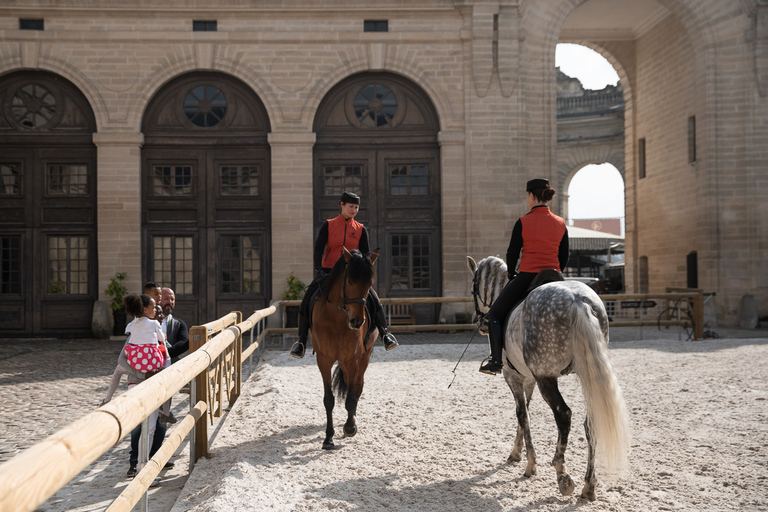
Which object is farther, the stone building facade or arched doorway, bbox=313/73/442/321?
arched doorway, bbox=313/73/442/321

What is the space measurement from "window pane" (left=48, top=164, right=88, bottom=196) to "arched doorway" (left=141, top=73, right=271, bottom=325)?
158 cm

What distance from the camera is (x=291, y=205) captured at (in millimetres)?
18188

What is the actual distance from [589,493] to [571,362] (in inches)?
35.6

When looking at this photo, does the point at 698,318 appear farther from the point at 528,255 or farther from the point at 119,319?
the point at 119,319

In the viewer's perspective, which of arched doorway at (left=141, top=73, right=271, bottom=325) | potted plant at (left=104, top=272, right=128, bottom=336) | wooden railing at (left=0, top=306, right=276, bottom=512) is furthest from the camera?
arched doorway at (left=141, top=73, right=271, bottom=325)

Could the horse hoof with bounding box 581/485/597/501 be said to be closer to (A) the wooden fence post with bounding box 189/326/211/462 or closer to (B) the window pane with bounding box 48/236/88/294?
(A) the wooden fence post with bounding box 189/326/211/462

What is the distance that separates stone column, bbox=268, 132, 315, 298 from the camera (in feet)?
59.2

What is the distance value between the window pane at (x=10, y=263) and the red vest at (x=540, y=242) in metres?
16.1

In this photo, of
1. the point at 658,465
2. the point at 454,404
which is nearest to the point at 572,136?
the point at 454,404

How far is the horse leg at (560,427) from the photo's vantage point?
4.84 m

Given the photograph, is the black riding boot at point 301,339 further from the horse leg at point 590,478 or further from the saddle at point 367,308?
the horse leg at point 590,478

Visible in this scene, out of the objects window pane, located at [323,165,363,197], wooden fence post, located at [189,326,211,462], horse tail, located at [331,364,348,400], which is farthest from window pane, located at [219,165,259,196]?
wooden fence post, located at [189,326,211,462]

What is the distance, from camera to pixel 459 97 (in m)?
18.4

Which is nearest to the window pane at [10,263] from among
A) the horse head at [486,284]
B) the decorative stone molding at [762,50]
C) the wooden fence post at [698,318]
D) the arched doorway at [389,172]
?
the arched doorway at [389,172]
